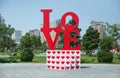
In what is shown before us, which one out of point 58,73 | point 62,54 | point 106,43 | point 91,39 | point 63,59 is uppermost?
point 91,39

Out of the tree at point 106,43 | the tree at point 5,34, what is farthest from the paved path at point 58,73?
the tree at point 5,34

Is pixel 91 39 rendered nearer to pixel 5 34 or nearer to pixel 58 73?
pixel 5 34

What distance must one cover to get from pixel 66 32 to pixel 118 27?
69.4 ft

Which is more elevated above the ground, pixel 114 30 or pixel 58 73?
pixel 114 30

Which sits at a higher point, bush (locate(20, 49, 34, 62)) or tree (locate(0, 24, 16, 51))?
tree (locate(0, 24, 16, 51))

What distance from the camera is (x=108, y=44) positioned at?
32312 mm

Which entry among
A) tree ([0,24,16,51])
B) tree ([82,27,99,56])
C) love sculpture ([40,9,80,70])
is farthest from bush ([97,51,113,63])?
tree ([0,24,16,51])

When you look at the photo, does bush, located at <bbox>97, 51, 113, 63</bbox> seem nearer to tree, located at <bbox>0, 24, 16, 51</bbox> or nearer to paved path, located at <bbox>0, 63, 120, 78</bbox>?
paved path, located at <bbox>0, 63, 120, 78</bbox>

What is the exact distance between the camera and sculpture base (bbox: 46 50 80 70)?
42.1 ft

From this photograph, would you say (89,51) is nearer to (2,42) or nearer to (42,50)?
(2,42)

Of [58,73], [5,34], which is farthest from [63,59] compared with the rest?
[5,34]

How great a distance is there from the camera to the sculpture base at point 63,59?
42.1 ft

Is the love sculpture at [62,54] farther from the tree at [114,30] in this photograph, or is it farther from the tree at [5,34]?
the tree at [5,34]

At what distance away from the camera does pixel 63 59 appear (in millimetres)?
12836
